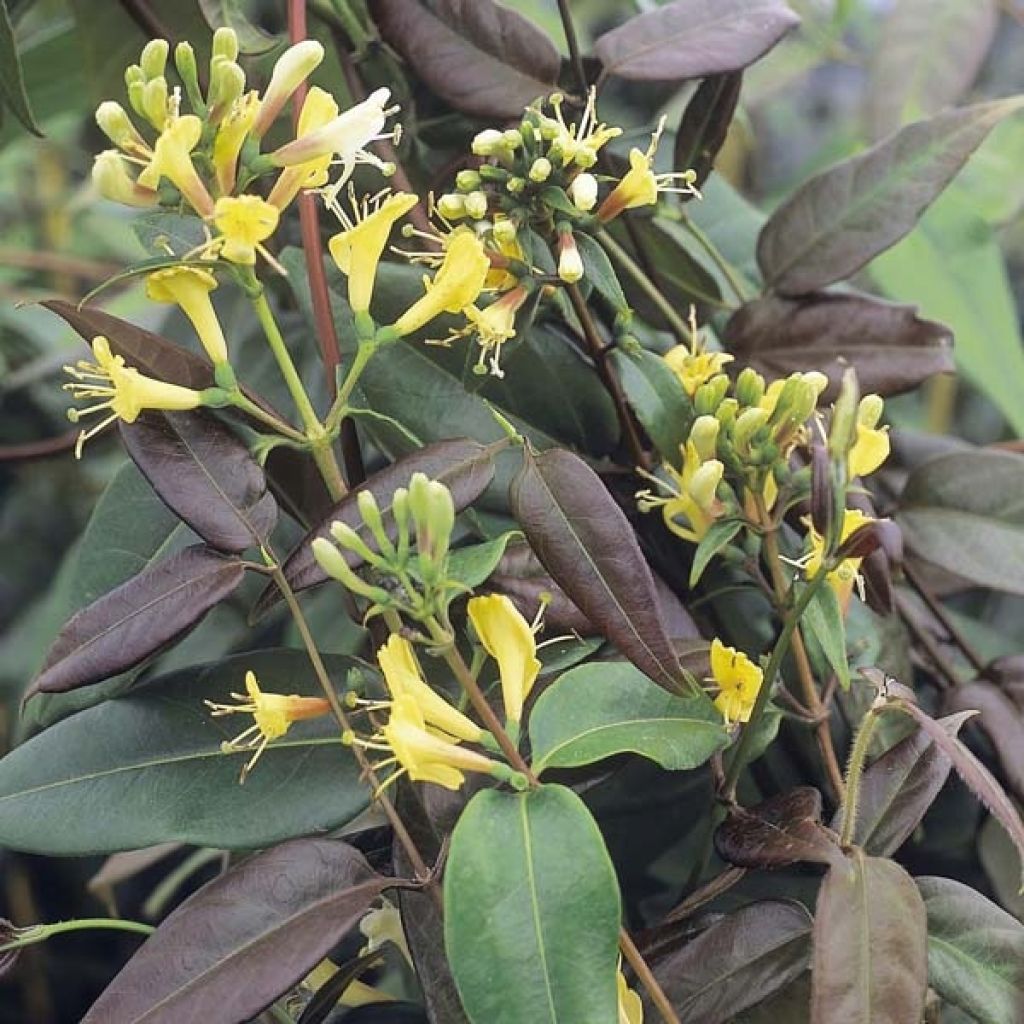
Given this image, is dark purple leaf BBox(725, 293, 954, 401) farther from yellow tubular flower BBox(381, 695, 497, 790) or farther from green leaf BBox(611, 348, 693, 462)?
yellow tubular flower BBox(381, 695, 497, 790)

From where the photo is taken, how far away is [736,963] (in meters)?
0.39

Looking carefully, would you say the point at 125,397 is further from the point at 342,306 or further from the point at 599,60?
the point at 599,60

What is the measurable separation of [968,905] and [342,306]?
0.29 m

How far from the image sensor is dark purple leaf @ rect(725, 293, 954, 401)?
556mm

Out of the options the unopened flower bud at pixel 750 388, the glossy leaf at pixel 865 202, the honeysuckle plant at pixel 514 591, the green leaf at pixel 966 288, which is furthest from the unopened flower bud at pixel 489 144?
the green leaf at pixel 966 288

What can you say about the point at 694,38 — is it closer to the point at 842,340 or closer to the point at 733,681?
the point at 842,340

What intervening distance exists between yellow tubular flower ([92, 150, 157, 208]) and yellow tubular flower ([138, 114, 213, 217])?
0.04 feet

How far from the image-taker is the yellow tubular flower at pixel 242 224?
1.22 ft

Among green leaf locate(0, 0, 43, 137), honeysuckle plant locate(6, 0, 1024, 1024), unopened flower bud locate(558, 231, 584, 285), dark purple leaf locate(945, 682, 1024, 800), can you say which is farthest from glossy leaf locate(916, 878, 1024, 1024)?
green leaf locate(0, 0, 43, 137)

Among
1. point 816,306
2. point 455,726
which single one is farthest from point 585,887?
point 816,306

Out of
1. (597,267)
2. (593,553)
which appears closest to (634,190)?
(597,267)

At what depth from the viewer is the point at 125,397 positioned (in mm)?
397

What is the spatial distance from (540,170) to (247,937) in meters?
0.23

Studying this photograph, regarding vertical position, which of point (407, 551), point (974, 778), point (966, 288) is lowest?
point (966, 288)
